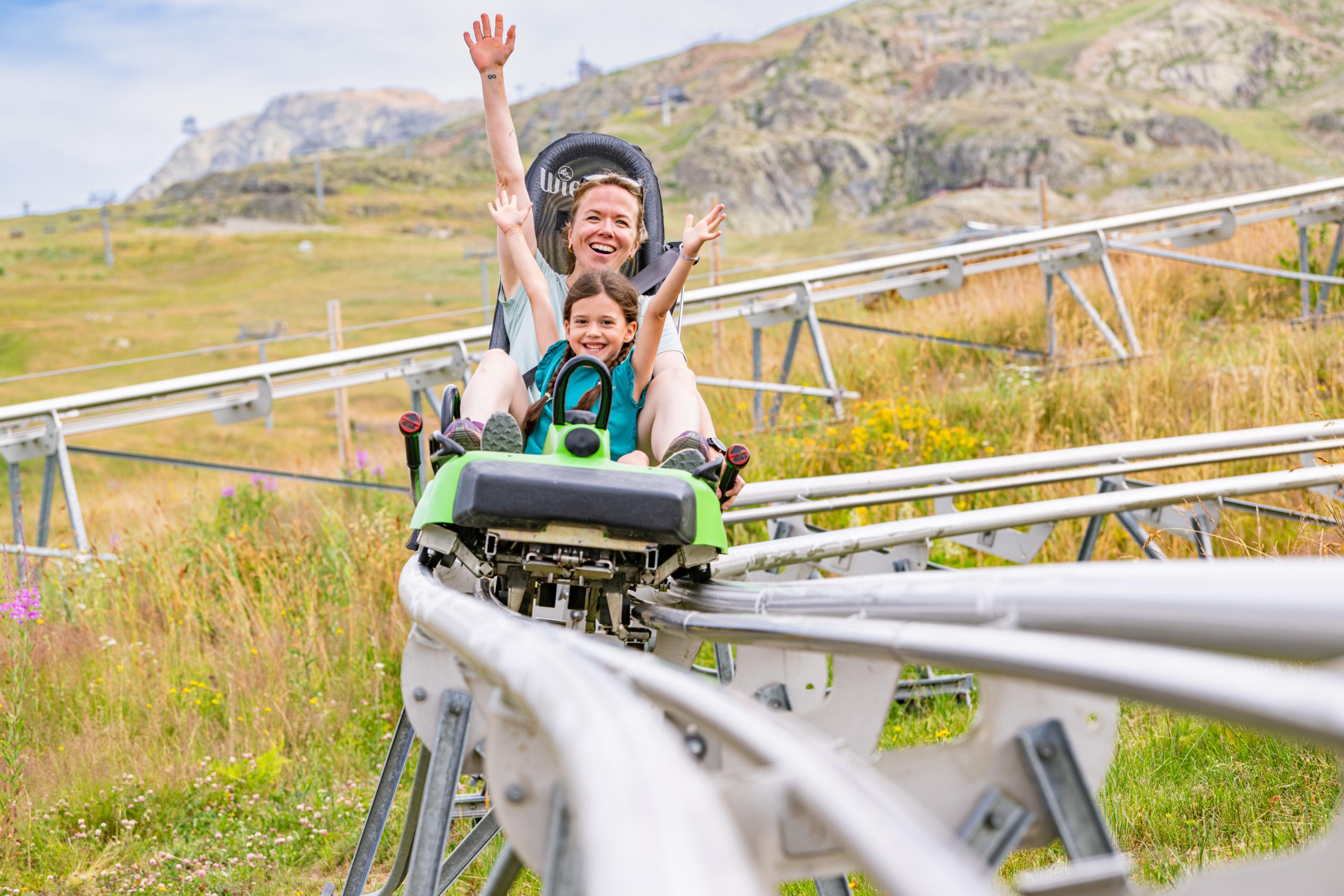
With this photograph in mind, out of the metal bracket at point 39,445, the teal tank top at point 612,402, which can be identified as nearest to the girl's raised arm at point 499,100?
the teal tank top at point 612,402

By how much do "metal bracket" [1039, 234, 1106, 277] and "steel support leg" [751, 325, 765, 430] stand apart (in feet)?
7.27

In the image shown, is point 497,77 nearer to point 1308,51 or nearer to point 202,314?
point 202,314

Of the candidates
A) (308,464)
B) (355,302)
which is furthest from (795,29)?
(308,464)

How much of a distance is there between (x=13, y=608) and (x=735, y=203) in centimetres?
7184

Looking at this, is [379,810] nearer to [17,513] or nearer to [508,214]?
[508,214]

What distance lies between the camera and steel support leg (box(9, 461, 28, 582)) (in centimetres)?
497

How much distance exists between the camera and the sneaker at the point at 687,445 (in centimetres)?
257

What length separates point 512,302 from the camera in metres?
3.73

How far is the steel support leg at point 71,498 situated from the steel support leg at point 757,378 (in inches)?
158

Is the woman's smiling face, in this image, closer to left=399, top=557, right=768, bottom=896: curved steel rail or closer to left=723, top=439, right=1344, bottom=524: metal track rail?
left=723, top=439, right=1344, bottom=524: metal track rail

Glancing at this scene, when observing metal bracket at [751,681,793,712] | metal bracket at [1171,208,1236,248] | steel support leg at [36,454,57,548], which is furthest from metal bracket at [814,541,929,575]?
metal bracket at [1171,208,1236,248]

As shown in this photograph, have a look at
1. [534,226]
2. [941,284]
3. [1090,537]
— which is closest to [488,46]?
[534,226]

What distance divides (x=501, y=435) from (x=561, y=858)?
1527 millimetres

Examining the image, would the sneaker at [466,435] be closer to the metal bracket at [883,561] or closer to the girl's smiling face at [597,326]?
the girl's smiling face at [597,326]
